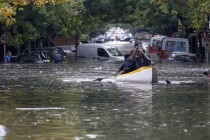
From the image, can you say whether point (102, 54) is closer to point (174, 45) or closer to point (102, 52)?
point (102, 52)

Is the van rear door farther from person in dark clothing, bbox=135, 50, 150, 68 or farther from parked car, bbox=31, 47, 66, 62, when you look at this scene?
person in dark clothing, bbox=135, 50, 150, 68

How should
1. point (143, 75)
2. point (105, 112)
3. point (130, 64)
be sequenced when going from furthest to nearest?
point (130, 64) → point (143, 75) → point (105, 112)

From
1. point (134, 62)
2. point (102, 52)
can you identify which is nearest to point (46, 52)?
point (102, 52)

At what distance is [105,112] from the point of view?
2047 centimetres

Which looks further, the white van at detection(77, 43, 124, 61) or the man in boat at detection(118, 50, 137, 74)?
the white van at detection(77, 43, 124, 61)

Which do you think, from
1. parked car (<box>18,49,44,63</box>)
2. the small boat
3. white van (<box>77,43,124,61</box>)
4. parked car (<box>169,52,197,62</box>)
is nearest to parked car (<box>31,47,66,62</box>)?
parked car (<box>18,49,44,63</box>)

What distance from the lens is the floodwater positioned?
15914mm

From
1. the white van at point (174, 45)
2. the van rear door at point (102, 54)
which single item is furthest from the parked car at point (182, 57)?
the van rear door at point (102, 54)

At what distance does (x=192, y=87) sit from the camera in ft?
102

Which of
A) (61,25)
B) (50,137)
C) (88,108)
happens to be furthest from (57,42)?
(50,137)

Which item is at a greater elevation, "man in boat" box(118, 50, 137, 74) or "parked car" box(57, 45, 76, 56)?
"man in boat" box(118, 50, 137, 74)

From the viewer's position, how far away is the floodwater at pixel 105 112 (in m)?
15.9

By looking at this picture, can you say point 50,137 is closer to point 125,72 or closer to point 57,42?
point 125,72

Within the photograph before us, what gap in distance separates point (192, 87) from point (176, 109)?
10.1 metres
